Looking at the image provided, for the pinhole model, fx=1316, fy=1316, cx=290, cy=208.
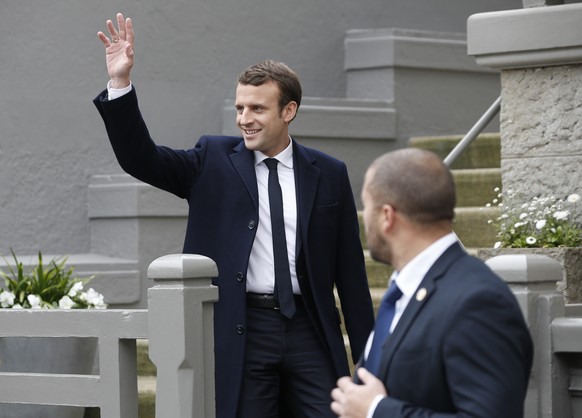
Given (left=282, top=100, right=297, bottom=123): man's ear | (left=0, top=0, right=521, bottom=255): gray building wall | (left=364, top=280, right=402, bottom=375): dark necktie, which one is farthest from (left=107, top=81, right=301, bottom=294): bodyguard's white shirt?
(left=0, top=0, right=521, bottom=255): gray building wall

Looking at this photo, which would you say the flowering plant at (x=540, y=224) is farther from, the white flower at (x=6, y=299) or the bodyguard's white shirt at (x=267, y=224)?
the white flower at (x=6, y=299)

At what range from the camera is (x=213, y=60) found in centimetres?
867

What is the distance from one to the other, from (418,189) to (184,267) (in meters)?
1.69

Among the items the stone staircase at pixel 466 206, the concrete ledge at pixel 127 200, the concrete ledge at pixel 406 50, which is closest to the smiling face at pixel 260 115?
the stone staircase at pixel 466 206

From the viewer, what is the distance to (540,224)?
605 cm

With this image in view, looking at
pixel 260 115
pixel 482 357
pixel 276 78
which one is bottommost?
pixel 482 357

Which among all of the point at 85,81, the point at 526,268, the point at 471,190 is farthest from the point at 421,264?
the point at 85,81

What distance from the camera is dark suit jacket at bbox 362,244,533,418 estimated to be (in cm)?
277

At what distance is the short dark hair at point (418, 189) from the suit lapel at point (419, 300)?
3.4 inches

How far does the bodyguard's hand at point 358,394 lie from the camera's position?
2.96 metres

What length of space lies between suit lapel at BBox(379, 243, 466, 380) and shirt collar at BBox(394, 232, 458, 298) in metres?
0.01

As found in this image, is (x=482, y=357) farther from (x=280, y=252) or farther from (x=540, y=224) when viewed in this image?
(x=540, y=224)

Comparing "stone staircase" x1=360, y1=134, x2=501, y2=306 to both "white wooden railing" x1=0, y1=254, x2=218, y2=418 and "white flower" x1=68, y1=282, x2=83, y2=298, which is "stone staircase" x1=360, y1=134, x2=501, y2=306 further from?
"white wooden railing" x1=0, y1=254, x2=218, y2=418

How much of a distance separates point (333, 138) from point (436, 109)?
0.95 meters
